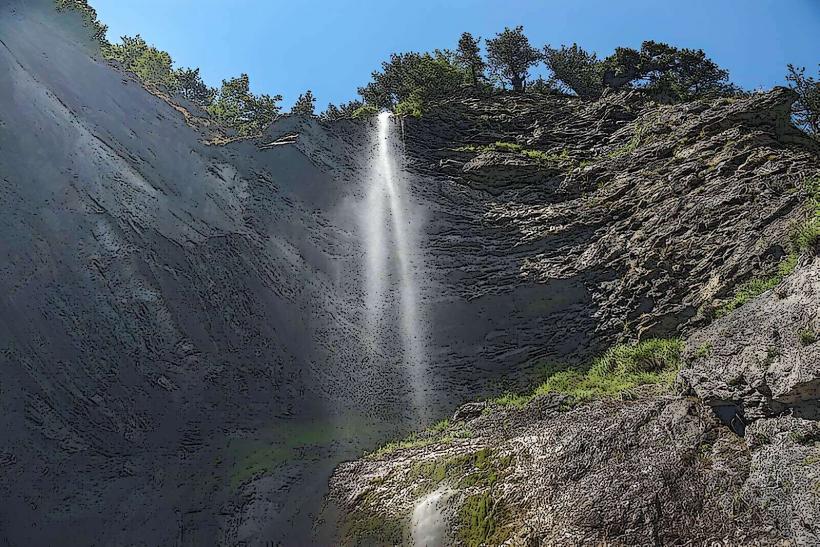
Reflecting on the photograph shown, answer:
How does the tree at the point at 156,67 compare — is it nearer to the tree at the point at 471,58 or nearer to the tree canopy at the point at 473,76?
A: the tree canopy at the point at 473,76

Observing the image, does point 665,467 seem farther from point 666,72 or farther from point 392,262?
point 666,72

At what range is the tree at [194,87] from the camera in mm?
34375

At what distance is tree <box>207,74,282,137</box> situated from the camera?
28.3 m

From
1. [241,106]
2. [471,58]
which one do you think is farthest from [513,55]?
[241,106]

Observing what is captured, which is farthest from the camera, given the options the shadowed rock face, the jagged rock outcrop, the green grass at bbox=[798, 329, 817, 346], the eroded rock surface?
the shadowed rock face

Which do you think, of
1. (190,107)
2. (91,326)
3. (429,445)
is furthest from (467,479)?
(190,107)

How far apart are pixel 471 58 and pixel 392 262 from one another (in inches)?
667

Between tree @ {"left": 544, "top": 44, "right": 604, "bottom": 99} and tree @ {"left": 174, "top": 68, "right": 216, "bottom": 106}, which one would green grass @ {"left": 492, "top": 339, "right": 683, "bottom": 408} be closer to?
tree @ {"left": 544, "top": 44, "right": 604, "bottom": 99}

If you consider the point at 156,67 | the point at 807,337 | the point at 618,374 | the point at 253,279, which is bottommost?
the point at 807,337

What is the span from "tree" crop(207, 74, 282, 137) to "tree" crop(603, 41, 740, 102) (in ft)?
56.9

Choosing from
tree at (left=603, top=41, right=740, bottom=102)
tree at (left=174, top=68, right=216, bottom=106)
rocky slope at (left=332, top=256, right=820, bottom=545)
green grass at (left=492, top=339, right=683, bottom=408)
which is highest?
tree at (left=174, top=68, right=216, bottom=106)

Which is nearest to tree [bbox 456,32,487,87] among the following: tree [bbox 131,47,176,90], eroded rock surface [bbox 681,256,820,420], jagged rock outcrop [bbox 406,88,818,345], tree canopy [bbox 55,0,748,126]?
tree canopy [bbox 55,0,748,126]

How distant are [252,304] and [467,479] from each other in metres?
10.2

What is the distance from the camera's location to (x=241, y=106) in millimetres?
29844
